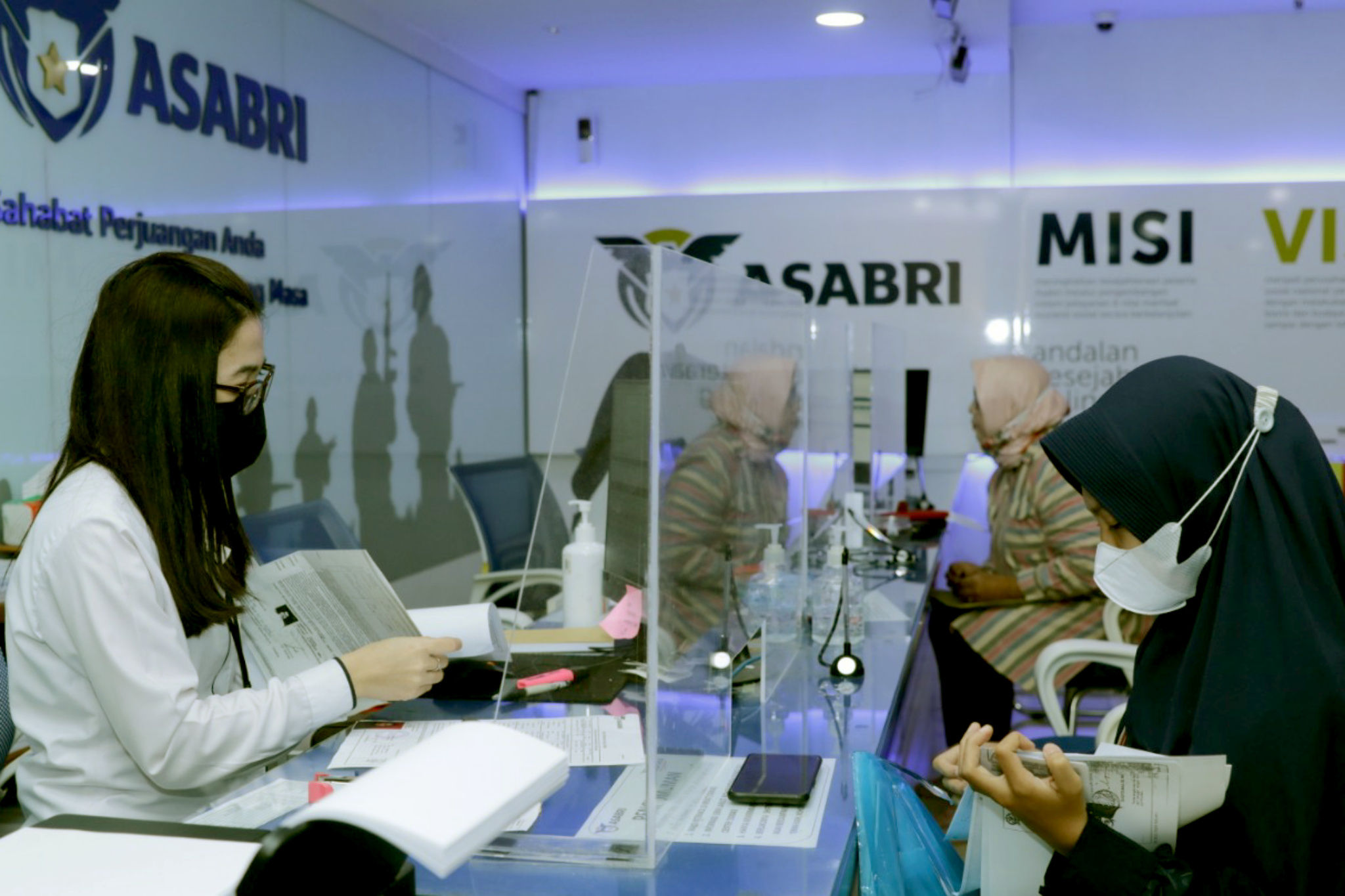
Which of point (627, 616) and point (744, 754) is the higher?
point (627, 616)

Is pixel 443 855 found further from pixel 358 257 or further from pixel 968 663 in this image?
pixel 358 257

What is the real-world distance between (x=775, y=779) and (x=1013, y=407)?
9.23 ft

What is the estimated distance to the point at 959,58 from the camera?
5547 mm

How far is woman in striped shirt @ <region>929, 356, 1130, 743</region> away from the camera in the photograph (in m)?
3.29

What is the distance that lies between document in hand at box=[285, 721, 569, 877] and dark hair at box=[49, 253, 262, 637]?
0.82 meters

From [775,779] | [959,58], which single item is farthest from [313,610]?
[959,58]

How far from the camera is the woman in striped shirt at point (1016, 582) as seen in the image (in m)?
3.29

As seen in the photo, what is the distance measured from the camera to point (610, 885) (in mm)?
1229

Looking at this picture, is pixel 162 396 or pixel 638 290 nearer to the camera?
pixel 638 290

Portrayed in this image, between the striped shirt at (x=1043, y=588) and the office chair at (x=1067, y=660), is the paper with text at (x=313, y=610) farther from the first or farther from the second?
the striped shirt at (x=1043, y=588)

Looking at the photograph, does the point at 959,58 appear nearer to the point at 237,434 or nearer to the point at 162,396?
the point at 237,434

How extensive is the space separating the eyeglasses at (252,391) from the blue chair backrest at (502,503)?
2.21 meters

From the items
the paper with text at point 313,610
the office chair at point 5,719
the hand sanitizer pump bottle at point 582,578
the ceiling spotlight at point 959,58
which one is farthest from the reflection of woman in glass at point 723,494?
the ceiling spotlight at point 959,58

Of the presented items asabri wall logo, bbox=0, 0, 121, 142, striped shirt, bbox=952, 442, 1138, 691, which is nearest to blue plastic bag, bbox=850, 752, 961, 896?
striped shirt, bbox=952, 442, 1138, 691
